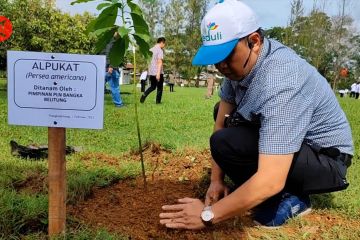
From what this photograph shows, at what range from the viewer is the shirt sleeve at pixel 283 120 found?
1789mm

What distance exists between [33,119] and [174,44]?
4214 centimetres

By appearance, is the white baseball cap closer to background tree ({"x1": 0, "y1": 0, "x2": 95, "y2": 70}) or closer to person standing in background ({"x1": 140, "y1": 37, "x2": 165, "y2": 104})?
Answer: person standing in background ({"x1": 140, "y1": 37, "x2": 165, "y2": 104})

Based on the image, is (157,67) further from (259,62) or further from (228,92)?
(259,62)

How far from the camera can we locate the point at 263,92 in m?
1.89

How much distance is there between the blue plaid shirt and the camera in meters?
1.80

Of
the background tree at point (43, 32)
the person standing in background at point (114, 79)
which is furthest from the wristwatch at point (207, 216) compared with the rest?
the background tree at point (43, 32)

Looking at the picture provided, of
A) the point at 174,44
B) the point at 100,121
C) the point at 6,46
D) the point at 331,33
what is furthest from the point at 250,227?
the point at 174,44

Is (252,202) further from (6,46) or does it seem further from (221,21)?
(6,46)

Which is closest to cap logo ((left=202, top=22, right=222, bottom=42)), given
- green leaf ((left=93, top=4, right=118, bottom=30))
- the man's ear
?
the man's ear

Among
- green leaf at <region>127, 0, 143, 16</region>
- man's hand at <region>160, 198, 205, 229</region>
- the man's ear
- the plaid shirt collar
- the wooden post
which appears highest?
green leaf at <region>127, 0, 143, 16</region>

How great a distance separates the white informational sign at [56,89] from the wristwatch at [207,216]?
63 centimetres

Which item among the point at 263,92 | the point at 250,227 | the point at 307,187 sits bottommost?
the point at 250,227

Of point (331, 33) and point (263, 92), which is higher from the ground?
point (331, 33)

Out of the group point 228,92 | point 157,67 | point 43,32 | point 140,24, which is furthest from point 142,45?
point 43,32
